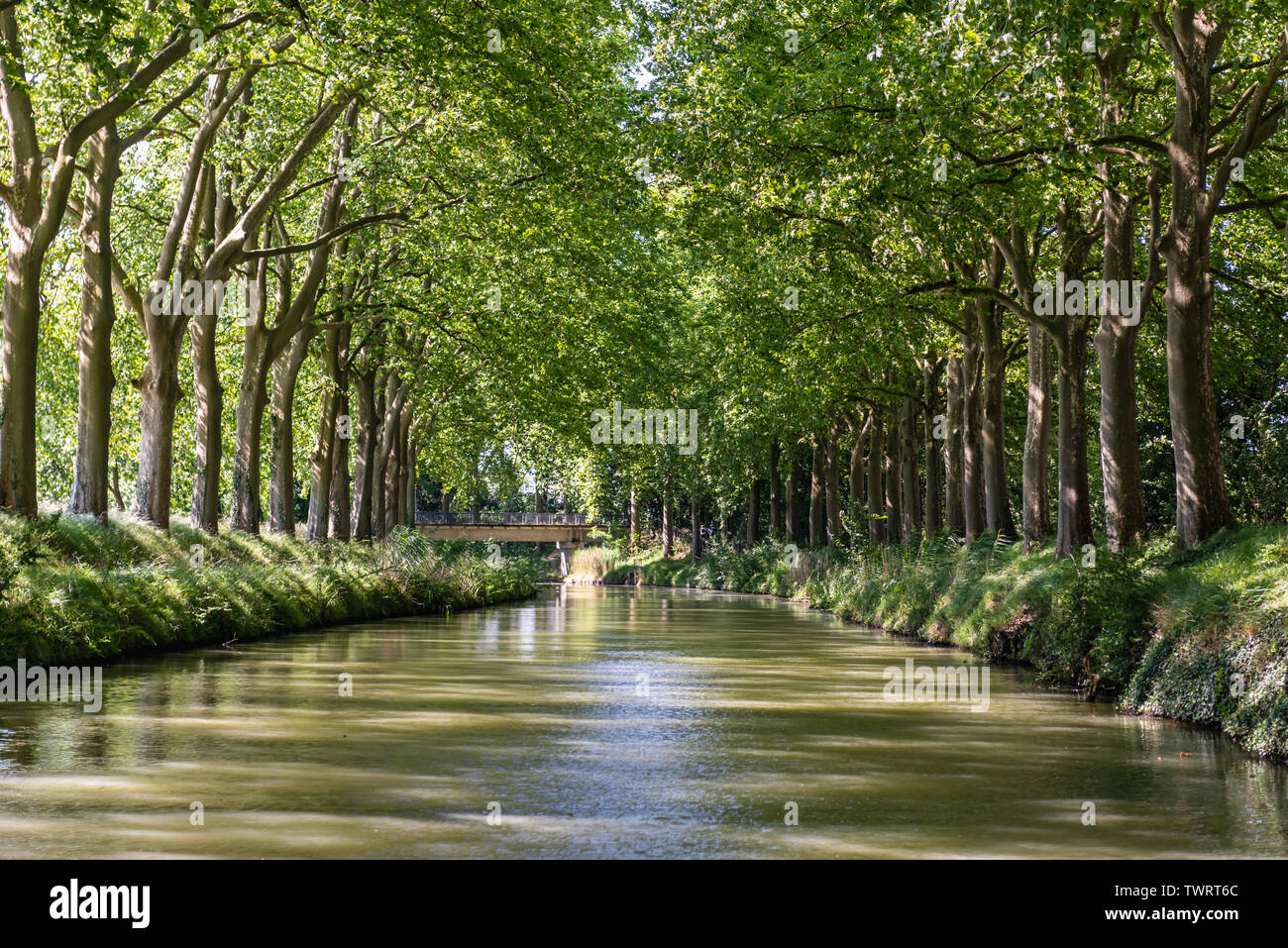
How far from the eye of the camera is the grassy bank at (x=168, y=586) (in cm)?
1427

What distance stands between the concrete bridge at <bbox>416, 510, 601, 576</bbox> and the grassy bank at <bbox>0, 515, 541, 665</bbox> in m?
40.3

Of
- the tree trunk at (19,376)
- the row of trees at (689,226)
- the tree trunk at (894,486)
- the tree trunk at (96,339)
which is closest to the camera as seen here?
the row of trees at (689,226)

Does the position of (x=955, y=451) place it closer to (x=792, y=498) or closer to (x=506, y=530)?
(x=792, y=498)

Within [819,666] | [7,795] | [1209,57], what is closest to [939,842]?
[7,795]

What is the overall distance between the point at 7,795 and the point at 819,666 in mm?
11666

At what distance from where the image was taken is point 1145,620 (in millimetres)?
12914

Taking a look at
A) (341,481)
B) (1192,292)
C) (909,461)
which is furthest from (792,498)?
(1192,292)

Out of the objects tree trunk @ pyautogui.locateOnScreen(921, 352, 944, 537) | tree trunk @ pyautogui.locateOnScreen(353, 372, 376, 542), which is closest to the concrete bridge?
tree trunk @ pyautogui.locateOnScreen(353, 372, 376, 542)

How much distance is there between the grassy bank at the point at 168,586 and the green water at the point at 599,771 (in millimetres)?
926

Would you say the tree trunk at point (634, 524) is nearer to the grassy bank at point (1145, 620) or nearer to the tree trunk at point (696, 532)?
the tree trunk at point (696, 532)

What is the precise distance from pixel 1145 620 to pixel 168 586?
42.3ft

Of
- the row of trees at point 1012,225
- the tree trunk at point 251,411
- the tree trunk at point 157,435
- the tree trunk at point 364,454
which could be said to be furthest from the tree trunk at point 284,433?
the row of trees at point 1012,225
